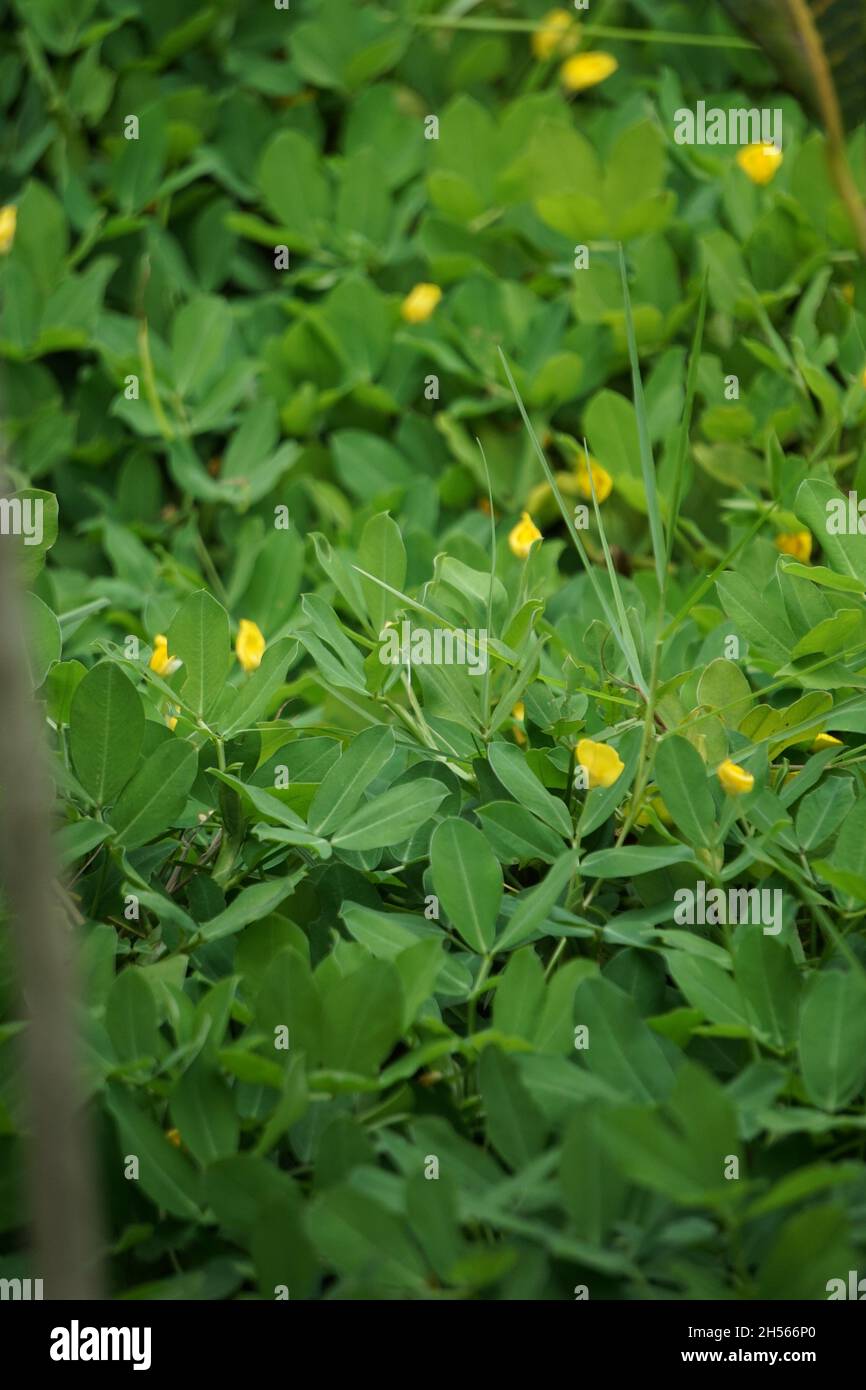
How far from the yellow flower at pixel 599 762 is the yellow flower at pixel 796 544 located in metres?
0.53

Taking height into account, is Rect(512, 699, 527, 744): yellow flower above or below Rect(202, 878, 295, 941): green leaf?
above

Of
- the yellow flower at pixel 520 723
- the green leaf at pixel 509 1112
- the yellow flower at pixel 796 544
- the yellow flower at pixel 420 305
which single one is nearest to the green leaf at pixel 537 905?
the green leaf at pixel 509 1112

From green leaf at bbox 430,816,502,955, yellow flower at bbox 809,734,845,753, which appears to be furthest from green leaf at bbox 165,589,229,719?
yellow flower at bbox 809,734,845,753

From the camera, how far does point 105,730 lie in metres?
0.89

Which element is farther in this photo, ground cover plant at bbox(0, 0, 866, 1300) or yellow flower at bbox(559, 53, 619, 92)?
yellow flower at bbox(559, 53, 619, 92)

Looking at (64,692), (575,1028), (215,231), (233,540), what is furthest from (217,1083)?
(215,231)

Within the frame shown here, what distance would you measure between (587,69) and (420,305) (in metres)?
0.47

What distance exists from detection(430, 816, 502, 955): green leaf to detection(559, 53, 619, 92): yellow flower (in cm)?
135

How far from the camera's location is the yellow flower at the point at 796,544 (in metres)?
1.32

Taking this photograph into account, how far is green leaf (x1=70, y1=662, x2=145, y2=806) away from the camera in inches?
34.8

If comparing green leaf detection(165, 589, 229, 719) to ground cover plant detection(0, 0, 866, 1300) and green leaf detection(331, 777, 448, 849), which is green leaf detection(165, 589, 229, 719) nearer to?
ground cover plant detection(0, 0, 866, 1300)

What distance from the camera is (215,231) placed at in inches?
70.6

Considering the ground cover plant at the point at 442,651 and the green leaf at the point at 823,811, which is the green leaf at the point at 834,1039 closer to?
the ground cover plant at the point at 442,651

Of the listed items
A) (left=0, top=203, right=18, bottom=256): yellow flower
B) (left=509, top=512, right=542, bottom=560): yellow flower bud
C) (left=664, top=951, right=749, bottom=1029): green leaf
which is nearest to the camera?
(left=664, top=951, right=749, bottom=1029): green leaf
